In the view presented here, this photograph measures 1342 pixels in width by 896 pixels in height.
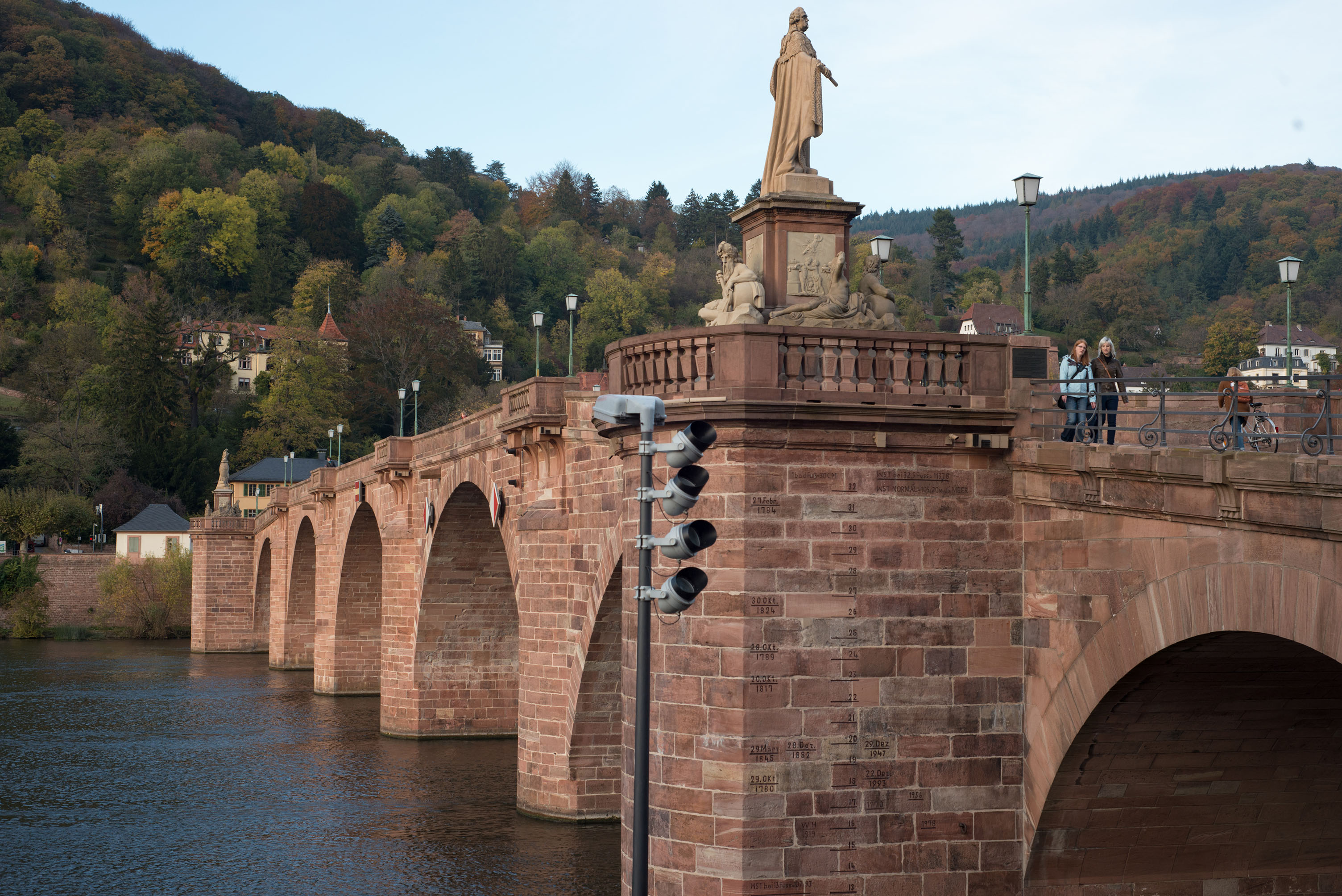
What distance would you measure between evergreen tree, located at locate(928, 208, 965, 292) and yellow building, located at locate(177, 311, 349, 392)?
52.7m

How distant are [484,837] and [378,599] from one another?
2219 centimetres

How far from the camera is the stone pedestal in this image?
15125 millimetres

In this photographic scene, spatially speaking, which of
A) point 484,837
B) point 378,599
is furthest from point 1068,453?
point 378,599

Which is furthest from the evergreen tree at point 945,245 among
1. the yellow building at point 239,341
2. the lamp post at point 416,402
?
the lamp post at point 416,402

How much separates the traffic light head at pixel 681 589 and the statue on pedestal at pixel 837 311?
5.95 m

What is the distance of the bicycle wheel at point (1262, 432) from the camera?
11852 mm

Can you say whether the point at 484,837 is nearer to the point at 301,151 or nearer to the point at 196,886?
the point at 196,886

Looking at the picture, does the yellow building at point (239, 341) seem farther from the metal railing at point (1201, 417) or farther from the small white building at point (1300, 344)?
the metal railing at point (1201, 417)

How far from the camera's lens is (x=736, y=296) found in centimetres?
1485

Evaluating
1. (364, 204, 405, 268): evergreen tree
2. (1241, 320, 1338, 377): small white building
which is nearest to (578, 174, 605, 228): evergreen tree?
(364, 204, 405, 268): evergreen tree

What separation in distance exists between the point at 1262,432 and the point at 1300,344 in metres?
51.4

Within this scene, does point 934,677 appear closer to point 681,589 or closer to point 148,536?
point 681,589

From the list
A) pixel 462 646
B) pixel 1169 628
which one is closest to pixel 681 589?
pixel 1169 628

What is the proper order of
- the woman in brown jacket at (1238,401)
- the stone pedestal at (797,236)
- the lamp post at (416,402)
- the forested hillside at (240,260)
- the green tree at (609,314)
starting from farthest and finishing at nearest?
1. the green tree at (609,314)
2. the forested hillside at (240,260)
3. the lamp post at (416,402)
4. the stone pedestal at (797,236)
5. the woman in brown jacket at (1238,401)
